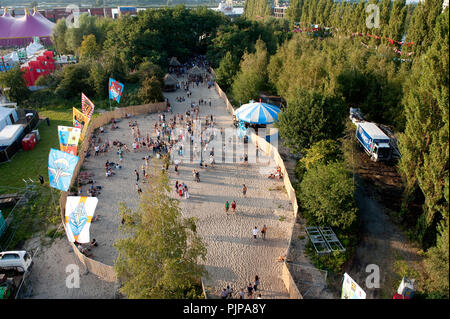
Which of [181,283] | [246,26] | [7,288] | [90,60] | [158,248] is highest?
[246,26]

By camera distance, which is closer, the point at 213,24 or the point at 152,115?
the point at 152,115

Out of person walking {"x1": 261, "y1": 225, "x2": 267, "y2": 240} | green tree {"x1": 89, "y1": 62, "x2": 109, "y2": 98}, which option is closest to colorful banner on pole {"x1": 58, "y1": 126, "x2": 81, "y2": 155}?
person walking {"x1": 261, "y1": 225, "x2": 267, "y2": 240}

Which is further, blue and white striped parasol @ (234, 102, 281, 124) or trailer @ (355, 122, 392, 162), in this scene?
blue and white striped parasol @ (234, 102, 281, 124)

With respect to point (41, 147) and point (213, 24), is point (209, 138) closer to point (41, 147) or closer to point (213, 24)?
point (41, 147)

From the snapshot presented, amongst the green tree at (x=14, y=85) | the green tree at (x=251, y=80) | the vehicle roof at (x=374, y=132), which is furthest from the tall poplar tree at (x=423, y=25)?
the green tree at (x=14, y=85)

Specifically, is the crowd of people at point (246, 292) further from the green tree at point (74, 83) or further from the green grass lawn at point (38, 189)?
the green tree at point (74, 83)

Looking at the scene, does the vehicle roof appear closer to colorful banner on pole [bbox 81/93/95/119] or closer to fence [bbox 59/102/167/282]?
fence [bbox 59/102/167/282]
